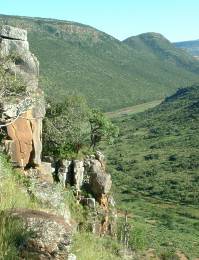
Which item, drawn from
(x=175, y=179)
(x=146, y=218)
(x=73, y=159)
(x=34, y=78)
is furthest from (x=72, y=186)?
(x=175, y=179)

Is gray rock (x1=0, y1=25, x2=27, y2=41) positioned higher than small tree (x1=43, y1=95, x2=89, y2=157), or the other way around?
gray rock (x1=0, y1=25, x2=27, y2=41)

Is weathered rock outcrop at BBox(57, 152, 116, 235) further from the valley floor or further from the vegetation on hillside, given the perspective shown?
the valley floor

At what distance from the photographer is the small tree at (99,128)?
3347cm

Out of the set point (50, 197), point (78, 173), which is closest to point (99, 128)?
point (78, 173)

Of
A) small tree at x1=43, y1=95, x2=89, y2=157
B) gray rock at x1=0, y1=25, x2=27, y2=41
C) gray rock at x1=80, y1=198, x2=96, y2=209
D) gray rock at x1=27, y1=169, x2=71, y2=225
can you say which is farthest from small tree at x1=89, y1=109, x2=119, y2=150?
gray rock at x1=27, y1=169, x2=71, y2=225

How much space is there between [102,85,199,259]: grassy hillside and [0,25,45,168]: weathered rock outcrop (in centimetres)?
1915

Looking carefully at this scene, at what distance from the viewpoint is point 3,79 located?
13.0 meters

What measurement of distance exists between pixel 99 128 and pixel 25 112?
673 inches

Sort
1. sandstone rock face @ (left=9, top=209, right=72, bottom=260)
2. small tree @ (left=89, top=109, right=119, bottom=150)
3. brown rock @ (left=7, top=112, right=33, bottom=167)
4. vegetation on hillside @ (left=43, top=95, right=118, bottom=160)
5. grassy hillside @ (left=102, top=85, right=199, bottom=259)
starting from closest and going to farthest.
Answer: sandstone rock face @ (left=9, top=209, right=72, bottom=260) → brown rock @ (left=7, top=112, right=33, bottom=167) → vegetation on hillside @ (left=43, top=95, right=118, bottom=160) → small tree @ (left=89, top=109, right=119, bottom=150) → grassy hillside @ (left=102, top=85, right=199, bottom=259)

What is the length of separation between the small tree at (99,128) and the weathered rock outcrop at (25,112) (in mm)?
14002

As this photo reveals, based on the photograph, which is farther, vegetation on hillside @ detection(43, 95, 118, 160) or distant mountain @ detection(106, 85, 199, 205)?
distant mountain @ detection(106, 85, 199, 205)

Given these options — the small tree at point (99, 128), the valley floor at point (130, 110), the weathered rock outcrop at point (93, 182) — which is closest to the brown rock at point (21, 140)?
the weathered rock outcrop at point (93, 182)

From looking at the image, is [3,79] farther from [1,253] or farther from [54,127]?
[54,127]

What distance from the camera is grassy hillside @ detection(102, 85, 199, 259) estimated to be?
158 ft
